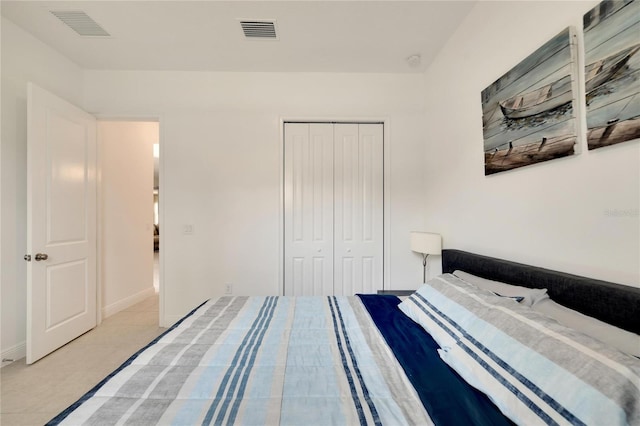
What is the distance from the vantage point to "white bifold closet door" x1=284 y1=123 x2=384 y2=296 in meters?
2.92

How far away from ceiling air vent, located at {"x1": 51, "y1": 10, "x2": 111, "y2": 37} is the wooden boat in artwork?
3.30 metres

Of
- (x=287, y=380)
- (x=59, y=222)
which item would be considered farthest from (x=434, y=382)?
(x=59, y=222)

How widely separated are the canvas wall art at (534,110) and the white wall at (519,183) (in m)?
0.06

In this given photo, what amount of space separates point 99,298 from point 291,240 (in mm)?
2252

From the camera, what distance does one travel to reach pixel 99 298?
2.86 m

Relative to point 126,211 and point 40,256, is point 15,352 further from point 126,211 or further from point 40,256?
point 126,211

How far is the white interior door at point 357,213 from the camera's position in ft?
9.64

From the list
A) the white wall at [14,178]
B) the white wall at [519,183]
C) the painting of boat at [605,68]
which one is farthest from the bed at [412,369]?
the white wall at [14,178]

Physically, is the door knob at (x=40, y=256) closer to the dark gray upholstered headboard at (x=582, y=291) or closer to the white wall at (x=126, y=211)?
the white wall at (x=126, y=211)

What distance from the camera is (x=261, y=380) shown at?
3.11 feet

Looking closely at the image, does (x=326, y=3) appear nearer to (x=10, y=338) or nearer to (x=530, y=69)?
(x=530, y=69)

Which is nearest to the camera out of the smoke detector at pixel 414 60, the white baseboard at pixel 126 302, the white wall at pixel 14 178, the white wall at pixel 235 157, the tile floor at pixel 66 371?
the tile floor at pixel 66 371

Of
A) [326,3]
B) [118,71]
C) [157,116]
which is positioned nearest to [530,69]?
[326,3]

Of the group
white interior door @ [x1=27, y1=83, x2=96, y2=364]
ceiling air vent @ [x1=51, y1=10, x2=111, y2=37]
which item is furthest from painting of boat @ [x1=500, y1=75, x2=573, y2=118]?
white interior door @ [x1=27, y1=83, x2=96, y2=364]
